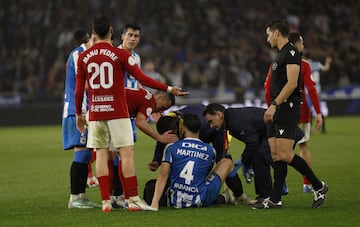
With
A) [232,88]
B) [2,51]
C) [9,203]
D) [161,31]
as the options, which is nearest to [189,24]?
[161,31]

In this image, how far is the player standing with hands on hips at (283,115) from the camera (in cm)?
930

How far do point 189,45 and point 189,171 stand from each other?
25.7m

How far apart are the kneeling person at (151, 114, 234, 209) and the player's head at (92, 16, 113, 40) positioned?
4.45 ft

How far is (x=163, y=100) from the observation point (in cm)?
997

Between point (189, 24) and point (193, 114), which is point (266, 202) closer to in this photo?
point (193, 114)

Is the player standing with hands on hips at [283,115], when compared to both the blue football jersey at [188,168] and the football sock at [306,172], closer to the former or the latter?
the football sock at [306,172]

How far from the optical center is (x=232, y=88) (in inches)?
1278

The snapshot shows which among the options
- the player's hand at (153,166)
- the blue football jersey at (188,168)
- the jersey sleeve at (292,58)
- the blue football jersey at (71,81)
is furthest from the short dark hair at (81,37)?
the jersey sleeve at (292,58)

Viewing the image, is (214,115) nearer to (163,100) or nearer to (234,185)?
(163,100)

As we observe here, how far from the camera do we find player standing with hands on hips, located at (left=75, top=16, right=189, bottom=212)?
9250 mm

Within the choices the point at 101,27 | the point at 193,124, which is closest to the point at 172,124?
the point at 193,124

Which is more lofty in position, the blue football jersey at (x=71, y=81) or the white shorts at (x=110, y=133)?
the blue football jersey at (x=71, y=81)

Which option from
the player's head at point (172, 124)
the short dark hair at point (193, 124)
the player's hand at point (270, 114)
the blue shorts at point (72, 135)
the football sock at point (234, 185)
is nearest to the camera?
the player's hand at point (270, 114)

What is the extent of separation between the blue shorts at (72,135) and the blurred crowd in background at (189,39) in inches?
840
